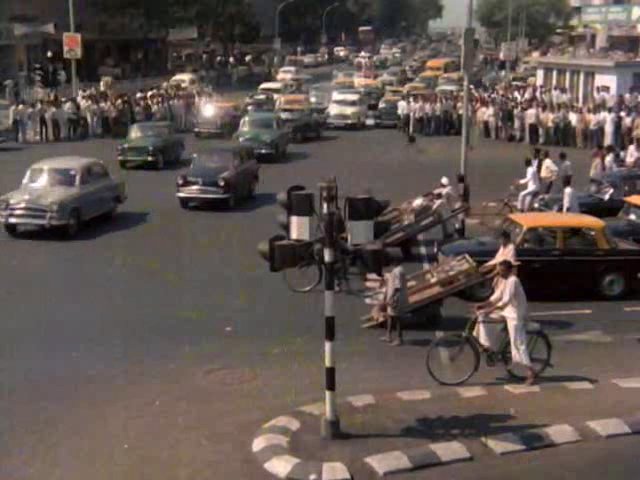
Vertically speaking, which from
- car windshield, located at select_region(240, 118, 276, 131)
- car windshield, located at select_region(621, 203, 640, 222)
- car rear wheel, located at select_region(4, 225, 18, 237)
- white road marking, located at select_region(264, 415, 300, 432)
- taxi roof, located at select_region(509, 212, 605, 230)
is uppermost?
car windshield, located at select_region(240, 118, 276, 131)

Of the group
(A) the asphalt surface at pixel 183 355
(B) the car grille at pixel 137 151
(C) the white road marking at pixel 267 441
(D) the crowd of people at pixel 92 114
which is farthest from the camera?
(D) the crowd of people at pixel 92 114

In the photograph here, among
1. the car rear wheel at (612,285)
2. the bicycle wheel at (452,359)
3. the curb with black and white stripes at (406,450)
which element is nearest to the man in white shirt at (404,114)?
the car rear wheel at (612,285)

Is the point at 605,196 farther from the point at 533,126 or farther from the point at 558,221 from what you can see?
the point at 533,126

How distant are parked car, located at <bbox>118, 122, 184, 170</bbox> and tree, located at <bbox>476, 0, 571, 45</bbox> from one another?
80.7m

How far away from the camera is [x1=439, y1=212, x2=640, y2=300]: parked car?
17.1 metres

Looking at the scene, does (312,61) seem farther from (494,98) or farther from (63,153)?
(63,153)

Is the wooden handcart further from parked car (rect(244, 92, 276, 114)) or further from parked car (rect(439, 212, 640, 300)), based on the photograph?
parked car (rect(244, 92, 276, 114))

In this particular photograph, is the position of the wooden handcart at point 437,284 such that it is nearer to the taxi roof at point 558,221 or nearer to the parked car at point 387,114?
the taxi roof at point 558,221

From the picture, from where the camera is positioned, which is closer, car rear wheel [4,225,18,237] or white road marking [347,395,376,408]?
white road marking [347,395,376,408]

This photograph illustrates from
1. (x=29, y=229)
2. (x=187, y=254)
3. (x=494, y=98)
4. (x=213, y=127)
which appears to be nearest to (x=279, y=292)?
(x=187, y=254)

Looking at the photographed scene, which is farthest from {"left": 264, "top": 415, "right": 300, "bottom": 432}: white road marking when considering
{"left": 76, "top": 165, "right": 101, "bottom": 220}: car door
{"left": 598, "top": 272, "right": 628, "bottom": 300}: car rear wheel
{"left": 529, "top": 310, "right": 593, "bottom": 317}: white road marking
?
{"left": 76, "top": 165, "right": 101, "bottom": 220}: car door

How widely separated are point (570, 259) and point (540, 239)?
23.2 inches

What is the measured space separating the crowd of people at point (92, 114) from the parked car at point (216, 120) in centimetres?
205

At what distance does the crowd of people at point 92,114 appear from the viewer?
39.2 m
